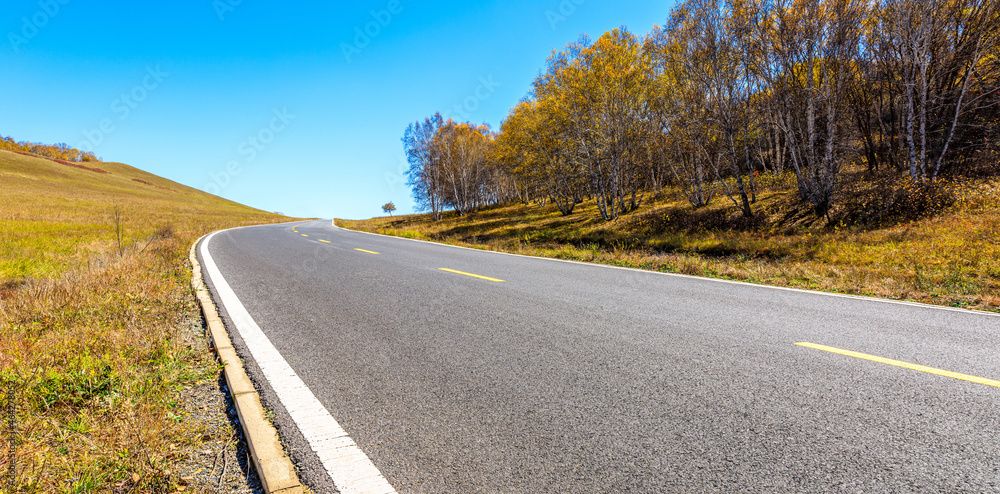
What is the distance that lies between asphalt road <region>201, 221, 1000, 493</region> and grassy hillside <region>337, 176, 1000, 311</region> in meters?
2.09

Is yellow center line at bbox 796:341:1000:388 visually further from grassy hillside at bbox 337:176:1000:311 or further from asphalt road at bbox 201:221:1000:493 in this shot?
grassy hillside at bbox 337:176:1000:311

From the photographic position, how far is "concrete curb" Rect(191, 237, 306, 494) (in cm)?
199

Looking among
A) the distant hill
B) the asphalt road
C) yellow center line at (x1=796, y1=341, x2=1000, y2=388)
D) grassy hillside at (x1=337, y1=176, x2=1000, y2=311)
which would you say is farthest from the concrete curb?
grassy hillside at (x1=337, y1=176, x2=1000, y2=311)

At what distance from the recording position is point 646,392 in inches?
115

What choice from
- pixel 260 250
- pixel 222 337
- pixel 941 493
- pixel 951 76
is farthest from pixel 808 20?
pixel 260 250

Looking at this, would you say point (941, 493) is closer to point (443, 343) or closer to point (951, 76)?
point (443, 343)

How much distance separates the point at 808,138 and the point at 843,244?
5350mm

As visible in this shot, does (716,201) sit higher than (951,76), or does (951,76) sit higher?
(951,76)

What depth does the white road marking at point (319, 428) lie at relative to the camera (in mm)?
2037

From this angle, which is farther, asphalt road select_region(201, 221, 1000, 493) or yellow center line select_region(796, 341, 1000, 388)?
yellow center line select_region(796, 341, 1000, 388)

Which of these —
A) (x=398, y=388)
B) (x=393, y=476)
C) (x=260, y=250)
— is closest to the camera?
(x=393, y=476)

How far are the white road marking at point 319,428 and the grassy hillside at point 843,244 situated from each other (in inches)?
297

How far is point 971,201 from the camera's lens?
1110 cm

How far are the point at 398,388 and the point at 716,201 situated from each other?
1923 centimetres
